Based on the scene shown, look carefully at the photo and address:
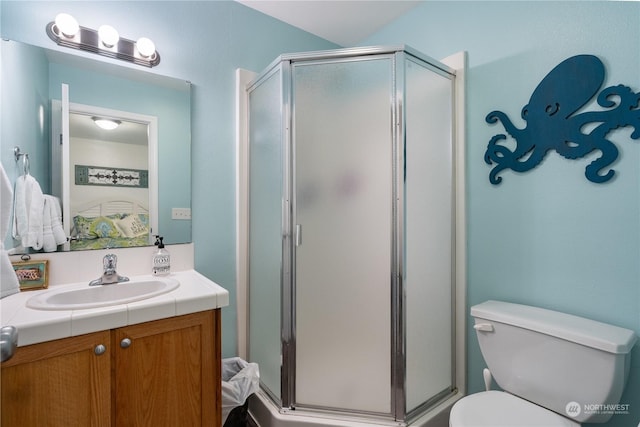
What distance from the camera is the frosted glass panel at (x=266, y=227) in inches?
63.3

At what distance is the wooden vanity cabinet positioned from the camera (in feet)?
2.99

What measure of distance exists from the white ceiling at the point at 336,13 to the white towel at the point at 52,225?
Result: 1.57 metres

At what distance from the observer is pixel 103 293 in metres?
1.36

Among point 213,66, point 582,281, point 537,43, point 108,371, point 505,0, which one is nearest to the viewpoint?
point 108,371

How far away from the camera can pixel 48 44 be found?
1.37 metres

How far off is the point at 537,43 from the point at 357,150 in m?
0.99

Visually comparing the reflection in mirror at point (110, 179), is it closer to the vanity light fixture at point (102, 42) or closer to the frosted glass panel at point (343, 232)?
the vanity light fixture at point (102, 42)

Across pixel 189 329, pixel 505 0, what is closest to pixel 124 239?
pixel 189 329

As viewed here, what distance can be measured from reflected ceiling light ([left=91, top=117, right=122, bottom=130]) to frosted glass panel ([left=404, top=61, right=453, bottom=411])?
1465mm

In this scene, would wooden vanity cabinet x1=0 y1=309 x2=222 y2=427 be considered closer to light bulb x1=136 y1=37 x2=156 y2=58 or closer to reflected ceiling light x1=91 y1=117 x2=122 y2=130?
reflected ceiling light x1=91 y1=117 x2=122 y2=130

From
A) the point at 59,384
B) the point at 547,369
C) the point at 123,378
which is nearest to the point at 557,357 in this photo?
the point at 547,369

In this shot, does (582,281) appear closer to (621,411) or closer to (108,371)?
(621,411)

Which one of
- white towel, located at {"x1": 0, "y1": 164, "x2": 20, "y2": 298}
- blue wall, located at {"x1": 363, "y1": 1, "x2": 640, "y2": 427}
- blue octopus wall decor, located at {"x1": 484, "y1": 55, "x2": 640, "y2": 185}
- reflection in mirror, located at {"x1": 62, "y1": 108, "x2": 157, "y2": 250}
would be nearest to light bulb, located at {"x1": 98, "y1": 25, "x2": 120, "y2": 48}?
reflection in mirror, located at {"x1": 62, "y1": 108, "x2": 157, "y2": 250}

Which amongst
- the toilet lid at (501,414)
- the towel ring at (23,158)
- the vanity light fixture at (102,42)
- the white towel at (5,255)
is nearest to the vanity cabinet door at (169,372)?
the white towel at (5,255)
